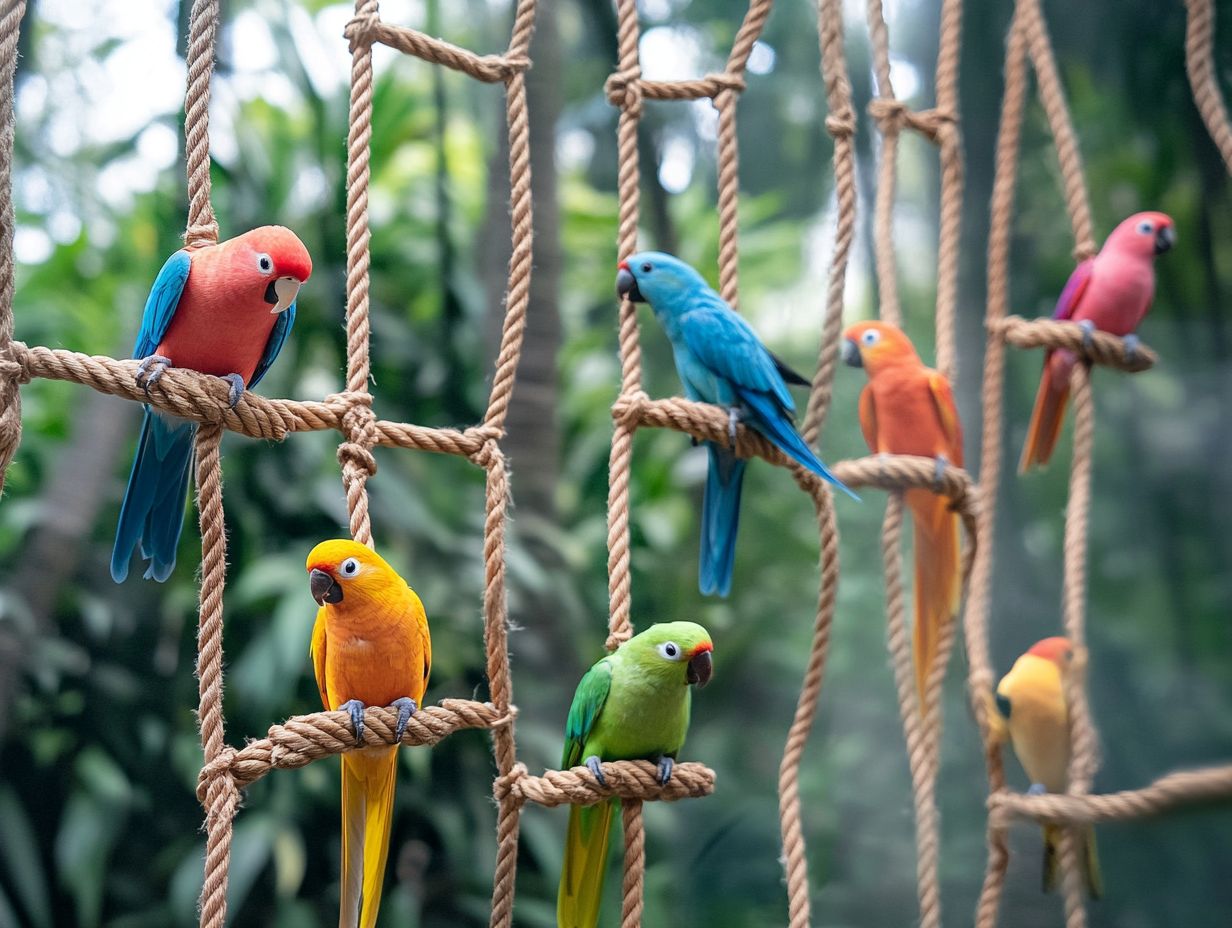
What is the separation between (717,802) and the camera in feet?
7.46

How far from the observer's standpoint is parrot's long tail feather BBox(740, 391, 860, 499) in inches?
41.5

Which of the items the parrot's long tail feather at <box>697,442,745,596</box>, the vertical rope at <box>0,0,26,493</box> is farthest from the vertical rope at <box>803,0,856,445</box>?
the vertical rope at <box>0,0,26,493</box>

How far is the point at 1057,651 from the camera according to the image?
120cm

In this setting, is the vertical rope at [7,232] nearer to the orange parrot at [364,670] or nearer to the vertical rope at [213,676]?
the vertical rope at [213,676]

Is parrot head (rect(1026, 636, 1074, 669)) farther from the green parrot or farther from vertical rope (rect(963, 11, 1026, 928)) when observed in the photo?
the green parrot

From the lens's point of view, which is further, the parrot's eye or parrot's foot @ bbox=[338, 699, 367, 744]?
the parrot's eye

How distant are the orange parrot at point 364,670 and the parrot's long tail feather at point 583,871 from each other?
0.17 meters

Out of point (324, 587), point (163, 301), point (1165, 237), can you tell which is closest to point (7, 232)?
point (163, 301)

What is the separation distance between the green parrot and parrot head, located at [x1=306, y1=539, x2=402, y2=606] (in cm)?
23

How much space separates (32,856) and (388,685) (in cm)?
134

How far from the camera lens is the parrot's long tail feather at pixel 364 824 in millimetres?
866

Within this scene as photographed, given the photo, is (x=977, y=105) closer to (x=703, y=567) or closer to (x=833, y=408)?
(x=833, y=408)

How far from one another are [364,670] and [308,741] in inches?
2.8

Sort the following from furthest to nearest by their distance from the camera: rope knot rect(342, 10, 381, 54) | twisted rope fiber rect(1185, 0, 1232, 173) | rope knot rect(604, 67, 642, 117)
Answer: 1. twisted rope fiber rect(1185, 0, 1232, 173)
2. rope knot rect(604, 67, 642, 117)
3. rope knot rect(342, 10, 381, 54)
